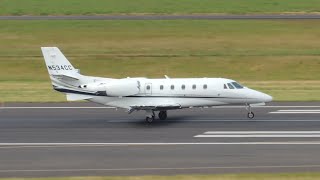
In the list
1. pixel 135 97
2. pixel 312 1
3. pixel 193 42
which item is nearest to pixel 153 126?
pixel 135 97

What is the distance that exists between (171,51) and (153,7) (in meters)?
21.7

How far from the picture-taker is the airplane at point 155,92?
42438mm

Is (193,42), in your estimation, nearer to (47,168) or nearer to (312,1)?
(312,1)

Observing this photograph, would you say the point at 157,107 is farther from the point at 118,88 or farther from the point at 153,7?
the point at 153,7

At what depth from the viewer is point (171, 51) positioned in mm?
73500

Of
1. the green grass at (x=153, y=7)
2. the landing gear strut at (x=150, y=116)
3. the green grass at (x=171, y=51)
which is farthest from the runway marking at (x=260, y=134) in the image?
the green grass at (x=153, y=7)

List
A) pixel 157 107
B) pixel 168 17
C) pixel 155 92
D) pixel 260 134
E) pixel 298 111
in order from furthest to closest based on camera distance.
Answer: pixel 168 17, pixel 298 111, pixel 155 92, pixel 157 107, pixel 260 134

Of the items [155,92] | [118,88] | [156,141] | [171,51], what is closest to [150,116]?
[155,92]

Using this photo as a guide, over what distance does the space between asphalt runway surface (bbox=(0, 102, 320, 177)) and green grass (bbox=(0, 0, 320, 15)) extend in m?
42.9

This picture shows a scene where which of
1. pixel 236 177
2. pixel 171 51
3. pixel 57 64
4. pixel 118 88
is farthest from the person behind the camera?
pixel 171 51

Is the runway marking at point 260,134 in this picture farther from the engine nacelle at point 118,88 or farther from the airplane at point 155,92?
the engine nacelle at point 118,88

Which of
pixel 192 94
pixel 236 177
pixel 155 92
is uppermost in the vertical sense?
pixel 155 92

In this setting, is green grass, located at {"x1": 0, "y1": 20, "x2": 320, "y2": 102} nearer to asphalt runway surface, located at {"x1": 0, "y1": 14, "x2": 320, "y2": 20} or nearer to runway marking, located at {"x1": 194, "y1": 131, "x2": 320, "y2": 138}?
asphalt runway surface, located at {"x1": 0, "y1": 14, "x2": 320, "y2": 20}

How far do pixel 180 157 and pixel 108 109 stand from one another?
51.5ft
